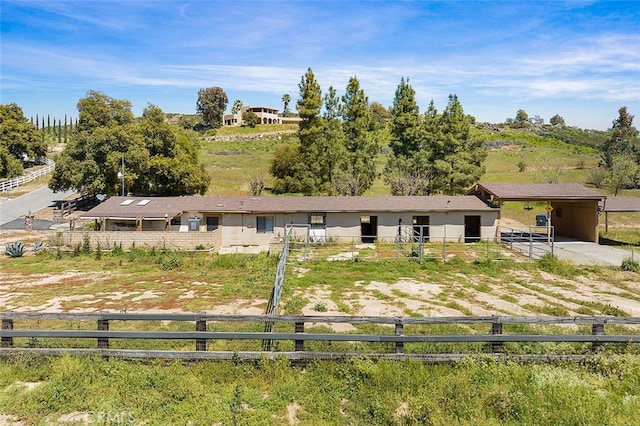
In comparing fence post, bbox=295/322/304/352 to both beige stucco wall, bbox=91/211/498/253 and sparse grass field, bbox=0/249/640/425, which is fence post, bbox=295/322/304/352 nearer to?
sparse grass field, bbox=0/249/640/425

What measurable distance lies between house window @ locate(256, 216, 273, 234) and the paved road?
809 inches

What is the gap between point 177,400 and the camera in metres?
6.41

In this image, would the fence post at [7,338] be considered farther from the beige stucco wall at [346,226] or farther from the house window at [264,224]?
the house window at [264,224]

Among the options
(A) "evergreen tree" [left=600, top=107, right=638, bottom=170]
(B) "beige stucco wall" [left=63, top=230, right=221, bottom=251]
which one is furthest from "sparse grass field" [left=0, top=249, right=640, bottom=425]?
(A) "evergreen tree" [left=600, top=107, right=638, bottom=170]

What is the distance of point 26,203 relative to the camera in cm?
3753

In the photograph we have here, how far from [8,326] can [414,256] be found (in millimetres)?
17995

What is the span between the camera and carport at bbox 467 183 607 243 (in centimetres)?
2667

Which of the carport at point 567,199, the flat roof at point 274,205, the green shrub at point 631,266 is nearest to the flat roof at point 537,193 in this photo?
the carport at point 567,199

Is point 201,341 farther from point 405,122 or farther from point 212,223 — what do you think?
point 405,122

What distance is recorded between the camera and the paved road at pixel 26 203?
109 feet

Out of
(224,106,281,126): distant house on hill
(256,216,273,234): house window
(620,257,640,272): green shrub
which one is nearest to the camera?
(620,257,640,272): green shrub

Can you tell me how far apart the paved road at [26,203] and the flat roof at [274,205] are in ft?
38.7

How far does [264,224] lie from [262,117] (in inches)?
3187

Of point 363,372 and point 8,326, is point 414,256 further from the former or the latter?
point 8,326
